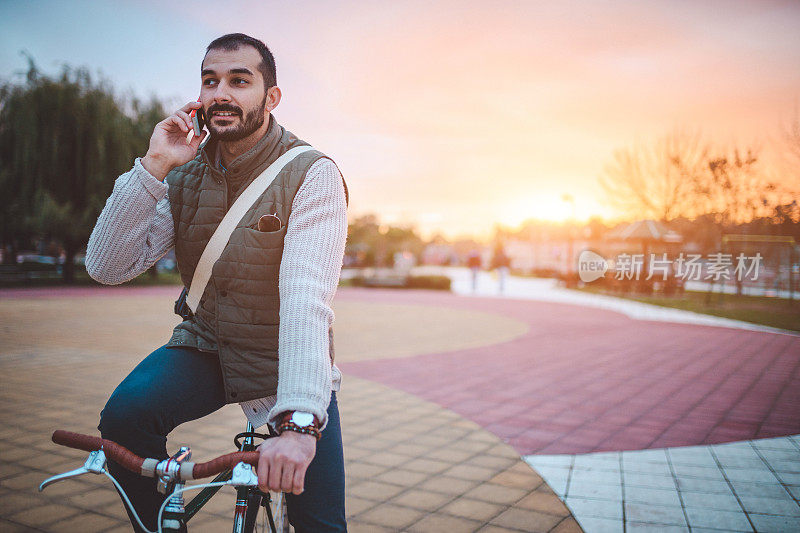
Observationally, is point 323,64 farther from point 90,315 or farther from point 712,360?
point 90,315

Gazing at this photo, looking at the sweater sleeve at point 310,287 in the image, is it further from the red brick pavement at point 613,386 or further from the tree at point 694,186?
the tree at point 694,186

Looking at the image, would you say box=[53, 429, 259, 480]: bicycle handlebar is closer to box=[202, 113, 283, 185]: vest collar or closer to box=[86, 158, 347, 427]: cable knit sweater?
box=[86, 158, 347, 427]: cable knit sweater

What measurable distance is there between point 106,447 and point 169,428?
0.29 m

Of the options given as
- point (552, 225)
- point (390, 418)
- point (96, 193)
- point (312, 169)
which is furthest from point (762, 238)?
point (552, 225)

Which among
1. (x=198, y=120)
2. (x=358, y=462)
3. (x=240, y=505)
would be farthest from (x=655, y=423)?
(x=198, y=120)

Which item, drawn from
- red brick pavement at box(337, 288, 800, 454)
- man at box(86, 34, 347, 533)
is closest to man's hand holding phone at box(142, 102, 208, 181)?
man at box(86, 34, 347, 533)

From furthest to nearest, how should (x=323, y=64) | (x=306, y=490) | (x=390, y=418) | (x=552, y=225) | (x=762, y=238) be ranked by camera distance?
(x=552, y=225) → (x=762, y=238) → (x=390, y=418) → (x=323, y=64) → (x=306, y=490)

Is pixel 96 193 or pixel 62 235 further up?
pixel 96 193

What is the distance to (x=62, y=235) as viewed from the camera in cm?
2036

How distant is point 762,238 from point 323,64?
37.2ft

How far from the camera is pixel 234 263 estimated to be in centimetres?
157

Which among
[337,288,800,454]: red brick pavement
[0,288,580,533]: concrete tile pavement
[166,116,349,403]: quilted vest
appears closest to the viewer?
[166,116,349,403]: quilted vest

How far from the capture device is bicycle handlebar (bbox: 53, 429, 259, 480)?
117cm

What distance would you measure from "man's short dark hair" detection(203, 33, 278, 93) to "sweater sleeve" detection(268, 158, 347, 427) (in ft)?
1.08
